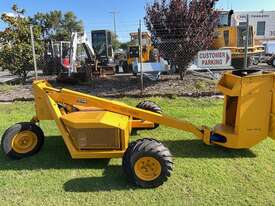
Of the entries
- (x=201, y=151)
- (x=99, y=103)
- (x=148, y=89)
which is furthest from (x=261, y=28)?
(x=99, y=103)

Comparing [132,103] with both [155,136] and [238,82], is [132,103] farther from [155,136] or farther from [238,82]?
[238,82]

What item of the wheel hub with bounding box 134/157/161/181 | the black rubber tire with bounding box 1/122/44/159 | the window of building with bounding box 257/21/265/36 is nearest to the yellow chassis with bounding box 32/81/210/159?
the black rubber tire with bounding box 1/122/44/159

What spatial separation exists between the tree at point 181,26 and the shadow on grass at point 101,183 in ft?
23.6

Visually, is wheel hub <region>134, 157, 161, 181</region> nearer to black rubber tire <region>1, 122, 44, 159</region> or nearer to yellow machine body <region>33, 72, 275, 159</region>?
yellow machine body <region>33, 72, 275, 159</region>

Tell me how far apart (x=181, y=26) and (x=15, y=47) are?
7431 mm

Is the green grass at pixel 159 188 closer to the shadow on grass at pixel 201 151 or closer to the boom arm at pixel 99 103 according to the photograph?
the shadow on grass at pixel 201 151

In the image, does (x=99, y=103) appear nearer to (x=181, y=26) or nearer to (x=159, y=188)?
(x=159, y=188)

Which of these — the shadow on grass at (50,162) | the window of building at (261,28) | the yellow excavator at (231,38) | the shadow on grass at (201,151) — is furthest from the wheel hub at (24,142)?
the window of building at (261,28)

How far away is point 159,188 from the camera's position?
4.10 meters

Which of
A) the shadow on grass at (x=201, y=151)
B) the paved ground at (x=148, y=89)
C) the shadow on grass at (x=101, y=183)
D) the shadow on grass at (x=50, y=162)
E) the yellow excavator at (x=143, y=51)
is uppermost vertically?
the yellow excavator at (x=143, y=51)

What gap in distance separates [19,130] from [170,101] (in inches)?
197

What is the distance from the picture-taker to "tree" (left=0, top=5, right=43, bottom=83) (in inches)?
552

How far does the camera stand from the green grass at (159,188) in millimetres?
3855

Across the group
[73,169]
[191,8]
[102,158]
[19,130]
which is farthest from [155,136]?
[191,8]
